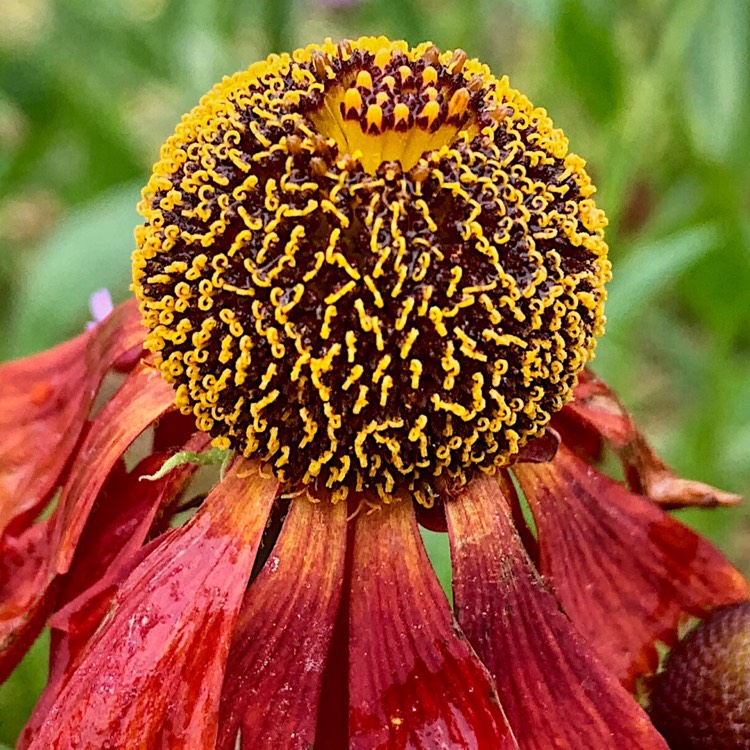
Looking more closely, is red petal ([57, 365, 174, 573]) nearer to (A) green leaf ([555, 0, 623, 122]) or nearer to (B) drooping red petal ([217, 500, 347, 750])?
(B) drooping red petal ([217, 500, 347, 750])

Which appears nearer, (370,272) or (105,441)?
(370,272)

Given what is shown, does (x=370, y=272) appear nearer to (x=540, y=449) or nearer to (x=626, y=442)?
(x=540, y=449)

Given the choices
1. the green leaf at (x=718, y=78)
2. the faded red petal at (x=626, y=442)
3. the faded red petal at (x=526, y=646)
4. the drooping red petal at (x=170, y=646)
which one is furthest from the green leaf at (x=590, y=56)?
the drooping red petal at (x=170, y=646)

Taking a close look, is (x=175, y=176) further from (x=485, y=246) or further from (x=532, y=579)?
(x=532, y=579)

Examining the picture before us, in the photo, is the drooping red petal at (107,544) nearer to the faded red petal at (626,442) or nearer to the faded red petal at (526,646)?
the faded red petal at (526,646)

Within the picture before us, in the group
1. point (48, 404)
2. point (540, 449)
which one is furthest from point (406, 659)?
point (48, 404)

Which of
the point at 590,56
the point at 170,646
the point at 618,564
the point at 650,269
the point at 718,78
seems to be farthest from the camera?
the point at 718,78

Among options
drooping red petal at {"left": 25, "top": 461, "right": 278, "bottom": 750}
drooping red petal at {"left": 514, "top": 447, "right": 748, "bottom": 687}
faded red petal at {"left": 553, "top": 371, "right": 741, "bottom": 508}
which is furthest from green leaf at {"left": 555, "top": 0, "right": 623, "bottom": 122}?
drooping red petal at {"left": 25, "top": 461, "right": 278, "bottom": 750}
